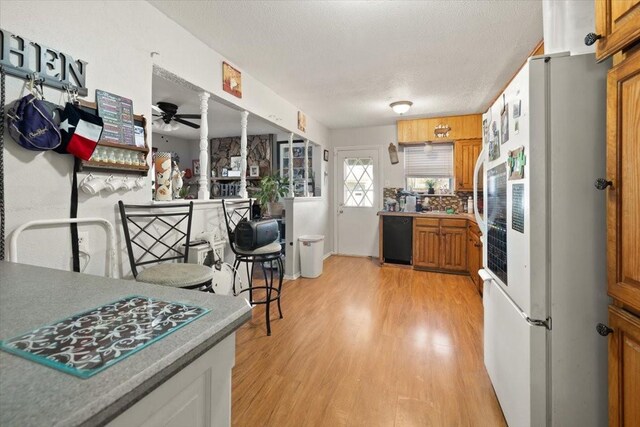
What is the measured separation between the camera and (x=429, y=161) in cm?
489

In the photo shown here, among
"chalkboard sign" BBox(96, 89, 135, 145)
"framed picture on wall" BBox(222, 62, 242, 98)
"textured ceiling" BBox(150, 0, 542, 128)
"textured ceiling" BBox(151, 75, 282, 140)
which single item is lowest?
"chalkboard sign" BBox(96, 89, 135, 145)

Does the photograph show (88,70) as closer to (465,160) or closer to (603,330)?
(603,330)

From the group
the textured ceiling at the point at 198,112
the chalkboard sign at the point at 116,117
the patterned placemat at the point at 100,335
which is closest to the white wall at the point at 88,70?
the chalkboard sign at the point at 116,117

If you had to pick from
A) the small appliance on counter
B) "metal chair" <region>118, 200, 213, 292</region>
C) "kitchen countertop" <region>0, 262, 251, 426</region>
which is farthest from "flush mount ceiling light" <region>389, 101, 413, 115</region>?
"kitchen countertop" <region>0, 262, 251, 426</region>

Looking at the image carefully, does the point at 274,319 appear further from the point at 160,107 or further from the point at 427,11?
the point at 160,107

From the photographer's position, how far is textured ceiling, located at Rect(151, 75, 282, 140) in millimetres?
3445

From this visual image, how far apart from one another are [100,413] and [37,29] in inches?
71.0

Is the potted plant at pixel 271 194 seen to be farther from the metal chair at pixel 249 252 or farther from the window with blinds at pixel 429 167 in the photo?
the window with blinds at pixel 429 167

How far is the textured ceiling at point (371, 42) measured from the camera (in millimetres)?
1931

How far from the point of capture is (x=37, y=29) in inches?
51.7

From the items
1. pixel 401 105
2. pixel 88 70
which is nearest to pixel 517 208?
pixel 88 70

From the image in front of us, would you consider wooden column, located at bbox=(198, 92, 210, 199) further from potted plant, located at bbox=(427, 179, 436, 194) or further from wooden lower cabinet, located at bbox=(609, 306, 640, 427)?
potted plant, located at bbox=(427, 179, 436, 194)

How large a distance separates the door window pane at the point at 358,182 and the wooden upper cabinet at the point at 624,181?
4319mm

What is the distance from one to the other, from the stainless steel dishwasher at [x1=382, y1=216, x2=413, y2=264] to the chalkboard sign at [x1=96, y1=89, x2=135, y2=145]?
3.74 m
